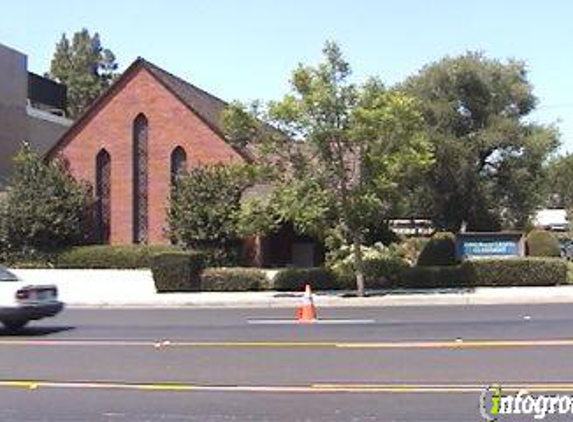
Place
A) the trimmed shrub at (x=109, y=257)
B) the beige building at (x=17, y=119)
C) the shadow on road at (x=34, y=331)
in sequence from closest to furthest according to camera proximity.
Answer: the shadow on road at (x=34, y=331), the trimmed shrub at (x=109, y=257), the beige building at (x=17, y=119)

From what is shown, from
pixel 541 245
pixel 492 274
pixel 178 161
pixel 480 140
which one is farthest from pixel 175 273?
pixel 480 140

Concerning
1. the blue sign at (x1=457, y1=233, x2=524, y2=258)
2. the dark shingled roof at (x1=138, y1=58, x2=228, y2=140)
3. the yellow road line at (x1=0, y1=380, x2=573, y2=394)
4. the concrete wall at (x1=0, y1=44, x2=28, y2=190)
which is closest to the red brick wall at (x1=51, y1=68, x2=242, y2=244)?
the dark shingled roof at (x1=138, y1=58, x2=228, y2=140)

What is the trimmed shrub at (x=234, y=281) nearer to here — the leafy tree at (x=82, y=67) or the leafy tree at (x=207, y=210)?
the leafy tree at (x=207, y=210)

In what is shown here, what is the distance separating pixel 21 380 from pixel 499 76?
47499 millimetres

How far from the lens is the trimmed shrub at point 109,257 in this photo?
4275cm

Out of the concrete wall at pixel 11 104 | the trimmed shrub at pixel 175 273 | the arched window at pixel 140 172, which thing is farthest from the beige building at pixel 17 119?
the trimmed shrub at pixel 175 273

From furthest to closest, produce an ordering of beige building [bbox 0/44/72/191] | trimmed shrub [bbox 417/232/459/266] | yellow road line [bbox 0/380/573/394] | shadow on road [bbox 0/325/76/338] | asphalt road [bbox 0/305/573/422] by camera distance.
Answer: beige building [bbox 0/44/72/191] → trimmed shrub [bbox 417/232/459/266] → shadow on road [bbox 0/325/76/338] → yellow road line [bbox 0/380/573/394] → asphalt road [bbox 0/305/573/422]

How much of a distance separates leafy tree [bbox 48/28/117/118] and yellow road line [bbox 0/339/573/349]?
84.4 meters

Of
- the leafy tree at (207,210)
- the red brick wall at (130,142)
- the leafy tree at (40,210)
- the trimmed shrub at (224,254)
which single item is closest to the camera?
the trimmed shrub at (224,254)

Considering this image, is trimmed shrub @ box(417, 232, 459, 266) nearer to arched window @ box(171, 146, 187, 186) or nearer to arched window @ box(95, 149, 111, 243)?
arched window @ box(171, 146, 187, 186)

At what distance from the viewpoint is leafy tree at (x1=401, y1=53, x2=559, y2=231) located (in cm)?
5450

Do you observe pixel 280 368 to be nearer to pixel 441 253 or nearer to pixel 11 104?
pixel 441 253

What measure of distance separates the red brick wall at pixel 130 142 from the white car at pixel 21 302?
2591cm

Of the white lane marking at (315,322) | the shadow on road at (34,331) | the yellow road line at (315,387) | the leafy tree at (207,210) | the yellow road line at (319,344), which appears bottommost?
the yellow road line at (315,387)
